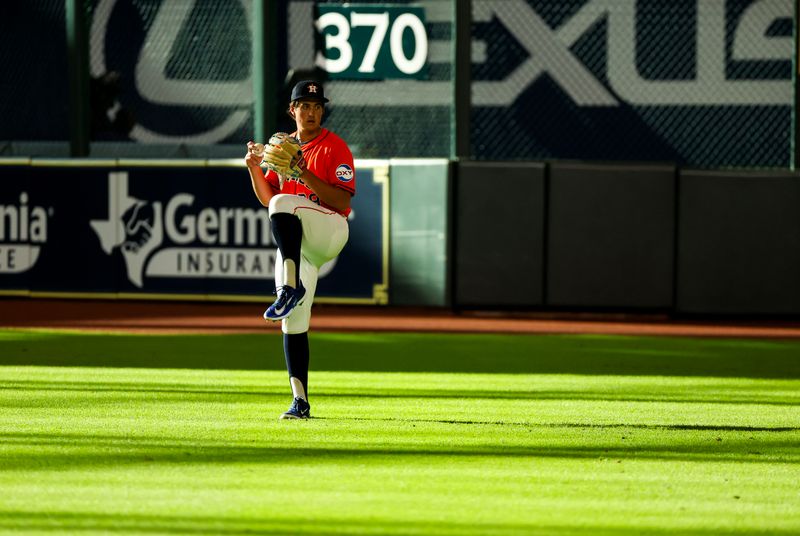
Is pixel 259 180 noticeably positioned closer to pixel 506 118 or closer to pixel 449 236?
pixel 449 236

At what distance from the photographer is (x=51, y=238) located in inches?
560

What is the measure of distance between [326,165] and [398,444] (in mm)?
1419

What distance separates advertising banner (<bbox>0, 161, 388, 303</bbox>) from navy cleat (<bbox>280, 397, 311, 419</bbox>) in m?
7.27

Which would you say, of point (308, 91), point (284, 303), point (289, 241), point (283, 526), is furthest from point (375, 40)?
point (283, 526)

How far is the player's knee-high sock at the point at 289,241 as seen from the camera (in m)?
6.08

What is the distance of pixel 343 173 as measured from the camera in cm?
629

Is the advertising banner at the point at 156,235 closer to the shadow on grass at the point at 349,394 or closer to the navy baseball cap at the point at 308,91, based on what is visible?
the shadow on grass at the point at 349,394

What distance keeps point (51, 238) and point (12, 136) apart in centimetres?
201

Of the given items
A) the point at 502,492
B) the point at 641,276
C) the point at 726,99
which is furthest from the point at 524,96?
the point at 502,492

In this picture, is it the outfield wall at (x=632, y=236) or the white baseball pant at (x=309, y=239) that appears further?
the outfield wall at (x=632, y=236)

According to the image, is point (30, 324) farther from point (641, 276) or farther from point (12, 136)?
point (641, 276)

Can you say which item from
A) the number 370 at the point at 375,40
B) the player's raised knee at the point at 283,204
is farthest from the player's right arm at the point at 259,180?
the number 370 at the point at 375,40

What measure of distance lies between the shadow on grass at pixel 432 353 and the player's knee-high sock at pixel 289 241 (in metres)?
3.12

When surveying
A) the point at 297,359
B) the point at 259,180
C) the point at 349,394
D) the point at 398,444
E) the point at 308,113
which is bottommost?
the point at 349,394
